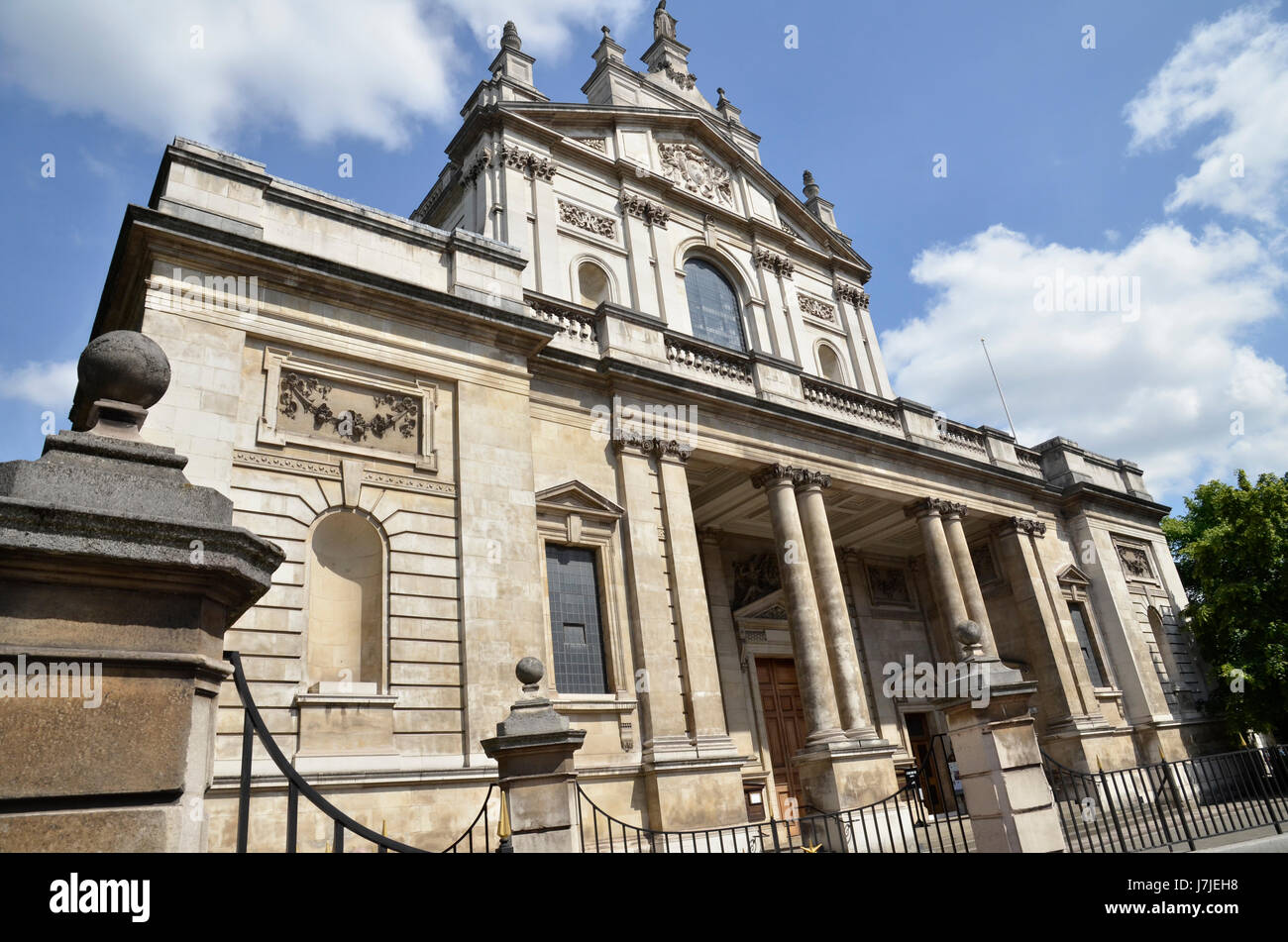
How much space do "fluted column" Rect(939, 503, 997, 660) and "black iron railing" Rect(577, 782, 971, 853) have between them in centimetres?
527

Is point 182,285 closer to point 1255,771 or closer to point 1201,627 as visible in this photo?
point 1255,771

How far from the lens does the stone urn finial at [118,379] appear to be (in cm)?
370

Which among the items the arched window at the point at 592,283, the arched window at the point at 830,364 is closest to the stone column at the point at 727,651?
the arched window at the point at 592,283

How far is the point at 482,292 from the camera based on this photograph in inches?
546

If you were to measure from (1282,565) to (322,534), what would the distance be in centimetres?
2553

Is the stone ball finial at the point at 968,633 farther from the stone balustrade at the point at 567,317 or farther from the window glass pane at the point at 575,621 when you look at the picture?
the stone balustrade at the point at 567,317

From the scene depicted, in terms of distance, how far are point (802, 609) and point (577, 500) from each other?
16.7 ft

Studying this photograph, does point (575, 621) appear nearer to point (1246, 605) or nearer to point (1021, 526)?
point (1021, 526)

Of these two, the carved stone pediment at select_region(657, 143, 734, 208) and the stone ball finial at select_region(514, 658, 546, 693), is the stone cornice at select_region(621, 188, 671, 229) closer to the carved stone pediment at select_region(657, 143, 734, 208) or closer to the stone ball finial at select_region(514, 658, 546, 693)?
the carved stone pediment at select_region(657, 143, 734, 208)

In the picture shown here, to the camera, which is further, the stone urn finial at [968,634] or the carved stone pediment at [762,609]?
the carved stone pediment at [762,609]

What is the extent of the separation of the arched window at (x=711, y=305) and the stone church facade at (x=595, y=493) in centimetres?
11

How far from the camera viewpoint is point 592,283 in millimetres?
20891

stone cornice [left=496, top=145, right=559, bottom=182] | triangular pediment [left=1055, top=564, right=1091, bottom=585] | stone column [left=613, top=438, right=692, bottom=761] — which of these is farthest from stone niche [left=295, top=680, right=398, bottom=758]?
triangular pediment [left=1055, top=564, right=1091, bottom=585]
